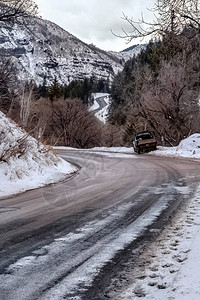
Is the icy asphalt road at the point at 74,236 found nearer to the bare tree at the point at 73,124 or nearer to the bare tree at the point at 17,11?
the bare tree at the point at 17,11

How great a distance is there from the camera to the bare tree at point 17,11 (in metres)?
12.7

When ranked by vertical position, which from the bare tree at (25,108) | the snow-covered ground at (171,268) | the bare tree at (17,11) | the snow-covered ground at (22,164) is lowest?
the snow-covered ground at (171,268)

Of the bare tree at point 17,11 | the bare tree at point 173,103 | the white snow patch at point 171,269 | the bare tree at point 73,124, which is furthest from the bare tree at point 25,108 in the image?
the bare tree at point 73,124

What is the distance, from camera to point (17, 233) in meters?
4.51

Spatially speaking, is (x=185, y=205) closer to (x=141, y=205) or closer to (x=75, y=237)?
(x=141, y=205)

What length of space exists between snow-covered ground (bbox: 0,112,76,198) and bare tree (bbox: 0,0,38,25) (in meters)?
4.34

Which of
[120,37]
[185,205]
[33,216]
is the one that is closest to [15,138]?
[120,37]

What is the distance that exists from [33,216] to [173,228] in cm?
256

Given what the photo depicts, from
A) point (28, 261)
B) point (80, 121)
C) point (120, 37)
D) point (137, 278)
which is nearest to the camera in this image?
point (137, 278)

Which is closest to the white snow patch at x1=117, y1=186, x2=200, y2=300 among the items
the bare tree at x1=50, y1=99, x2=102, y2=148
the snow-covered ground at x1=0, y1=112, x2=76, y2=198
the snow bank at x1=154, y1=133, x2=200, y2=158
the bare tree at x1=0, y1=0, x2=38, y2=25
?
the snow-covered ground at x1=0, y1=112, x2=76, y2=198

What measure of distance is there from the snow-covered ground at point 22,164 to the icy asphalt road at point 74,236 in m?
1.27

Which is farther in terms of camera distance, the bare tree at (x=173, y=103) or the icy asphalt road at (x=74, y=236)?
the bare tree at (x=173, y=103)

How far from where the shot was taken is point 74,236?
14.3ft

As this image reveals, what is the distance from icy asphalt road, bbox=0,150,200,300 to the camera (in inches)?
114
